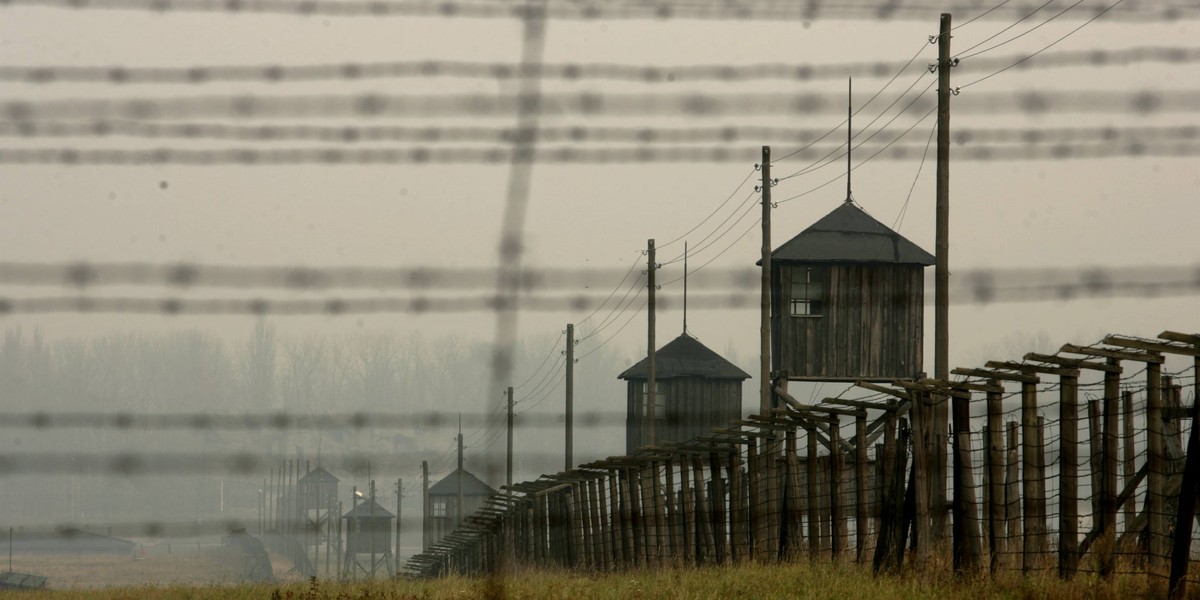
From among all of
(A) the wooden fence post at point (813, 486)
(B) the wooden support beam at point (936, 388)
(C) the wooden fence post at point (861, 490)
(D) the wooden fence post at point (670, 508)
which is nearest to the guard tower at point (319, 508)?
(D) the wooden fence post at point (670, 508)

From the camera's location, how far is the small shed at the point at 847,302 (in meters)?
32.0

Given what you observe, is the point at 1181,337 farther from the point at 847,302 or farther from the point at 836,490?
the point at 847,302

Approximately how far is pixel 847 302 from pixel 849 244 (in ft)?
5.04

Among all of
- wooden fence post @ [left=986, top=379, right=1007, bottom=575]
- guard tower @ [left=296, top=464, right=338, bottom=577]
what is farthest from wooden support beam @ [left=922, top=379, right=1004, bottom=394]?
guard tower @ [left=296, top=464, right=338, bottom=577]

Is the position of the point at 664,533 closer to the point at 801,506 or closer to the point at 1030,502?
the point at 801,506

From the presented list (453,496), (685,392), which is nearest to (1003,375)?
(685,392)

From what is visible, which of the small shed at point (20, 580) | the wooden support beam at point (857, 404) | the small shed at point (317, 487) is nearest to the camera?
the wooden support beam at point (857, 404)

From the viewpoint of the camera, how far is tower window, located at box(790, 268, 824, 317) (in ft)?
107

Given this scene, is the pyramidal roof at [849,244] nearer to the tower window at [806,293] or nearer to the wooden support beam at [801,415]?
the tower window at [806,293]

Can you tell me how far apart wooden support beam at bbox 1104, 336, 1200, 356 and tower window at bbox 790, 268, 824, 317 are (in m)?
18.8

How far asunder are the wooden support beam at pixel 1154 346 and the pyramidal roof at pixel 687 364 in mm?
36724

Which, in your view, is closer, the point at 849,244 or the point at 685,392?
the point at 849,244

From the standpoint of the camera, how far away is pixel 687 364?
52.0 metres

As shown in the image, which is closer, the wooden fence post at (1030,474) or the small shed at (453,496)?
the wooden fence post at (1030,474)
